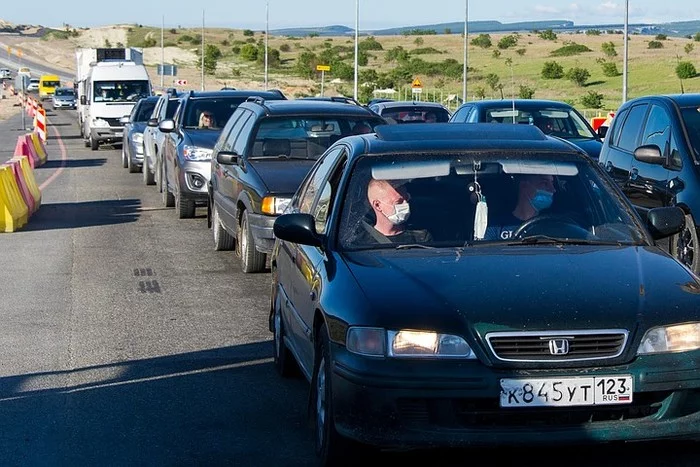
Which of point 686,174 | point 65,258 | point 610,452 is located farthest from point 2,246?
point 610,452

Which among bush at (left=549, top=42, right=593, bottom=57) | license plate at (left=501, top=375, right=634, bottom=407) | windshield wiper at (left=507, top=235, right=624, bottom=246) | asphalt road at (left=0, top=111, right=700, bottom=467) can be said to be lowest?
asphalt road at (left=0, top=111, right=700, bottom=467)

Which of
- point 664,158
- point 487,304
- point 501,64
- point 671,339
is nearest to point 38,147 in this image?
point 664,158

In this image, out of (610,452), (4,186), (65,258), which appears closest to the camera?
(610,452)

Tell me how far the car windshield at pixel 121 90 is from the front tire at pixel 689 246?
29831 millimetres

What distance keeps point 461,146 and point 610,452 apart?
5.83 feet

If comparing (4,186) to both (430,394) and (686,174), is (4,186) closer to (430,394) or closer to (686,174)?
(686,174)

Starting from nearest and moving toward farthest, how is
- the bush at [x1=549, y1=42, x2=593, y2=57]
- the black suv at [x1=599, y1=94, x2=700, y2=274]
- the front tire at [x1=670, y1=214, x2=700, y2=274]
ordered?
the front tire at [x1=670, y1=214, x2=700, y2=274], the black suv at [x1=599, y1=94, x2=700, y2=274], the bush at [x1=549, y1=42, x2=593, y2=57]

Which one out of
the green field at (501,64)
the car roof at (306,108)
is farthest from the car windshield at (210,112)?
the green field at (501,64)

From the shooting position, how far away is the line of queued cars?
18.2 feet

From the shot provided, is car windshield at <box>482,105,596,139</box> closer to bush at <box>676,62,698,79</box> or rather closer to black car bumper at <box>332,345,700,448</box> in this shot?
black car bumper at <box>332,345,700,448</box>

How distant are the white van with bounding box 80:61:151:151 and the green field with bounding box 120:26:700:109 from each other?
10782 mm

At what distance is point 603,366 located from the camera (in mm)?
5535

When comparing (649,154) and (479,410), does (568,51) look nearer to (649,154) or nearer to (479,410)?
(649,154)

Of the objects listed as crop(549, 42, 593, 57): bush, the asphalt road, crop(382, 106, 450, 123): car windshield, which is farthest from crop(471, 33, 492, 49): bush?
the asphalt road
